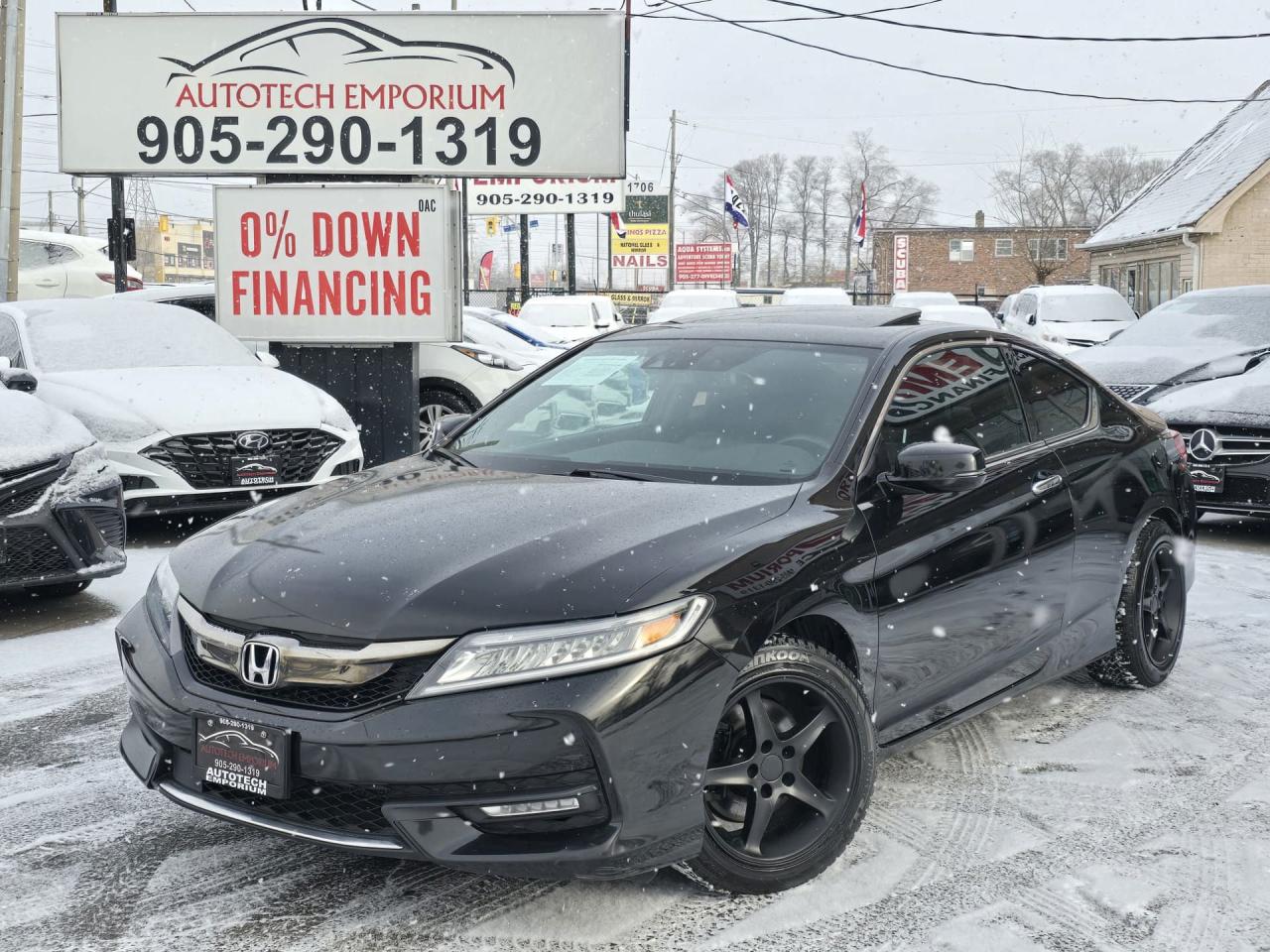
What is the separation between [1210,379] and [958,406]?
5673 mm

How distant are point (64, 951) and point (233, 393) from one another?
19.3ft

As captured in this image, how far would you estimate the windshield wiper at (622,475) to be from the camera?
153 inches

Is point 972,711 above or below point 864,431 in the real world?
below

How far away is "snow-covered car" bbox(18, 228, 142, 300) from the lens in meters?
22.5

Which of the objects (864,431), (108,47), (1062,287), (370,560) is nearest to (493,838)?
(370,560)

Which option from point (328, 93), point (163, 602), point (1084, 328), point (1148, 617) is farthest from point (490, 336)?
point (1084, 328)

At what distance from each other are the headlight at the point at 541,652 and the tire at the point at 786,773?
1.10ft

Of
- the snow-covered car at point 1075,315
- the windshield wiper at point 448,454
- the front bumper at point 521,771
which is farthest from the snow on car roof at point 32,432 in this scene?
the snow-covered car at point 1075,315

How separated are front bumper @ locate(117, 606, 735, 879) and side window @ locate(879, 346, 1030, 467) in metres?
1.30

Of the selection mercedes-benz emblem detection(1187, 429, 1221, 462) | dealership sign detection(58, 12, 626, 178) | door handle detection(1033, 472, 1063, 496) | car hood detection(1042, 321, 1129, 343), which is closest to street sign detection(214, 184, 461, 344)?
dealership sign detection(58, 12, 626, 178)

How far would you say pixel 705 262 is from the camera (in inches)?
2303

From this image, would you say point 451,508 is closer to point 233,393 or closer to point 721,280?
point 233,393

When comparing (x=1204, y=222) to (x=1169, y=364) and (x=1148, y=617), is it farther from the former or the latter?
(x=1148, y=617)

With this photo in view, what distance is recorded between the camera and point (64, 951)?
10.1 feet
